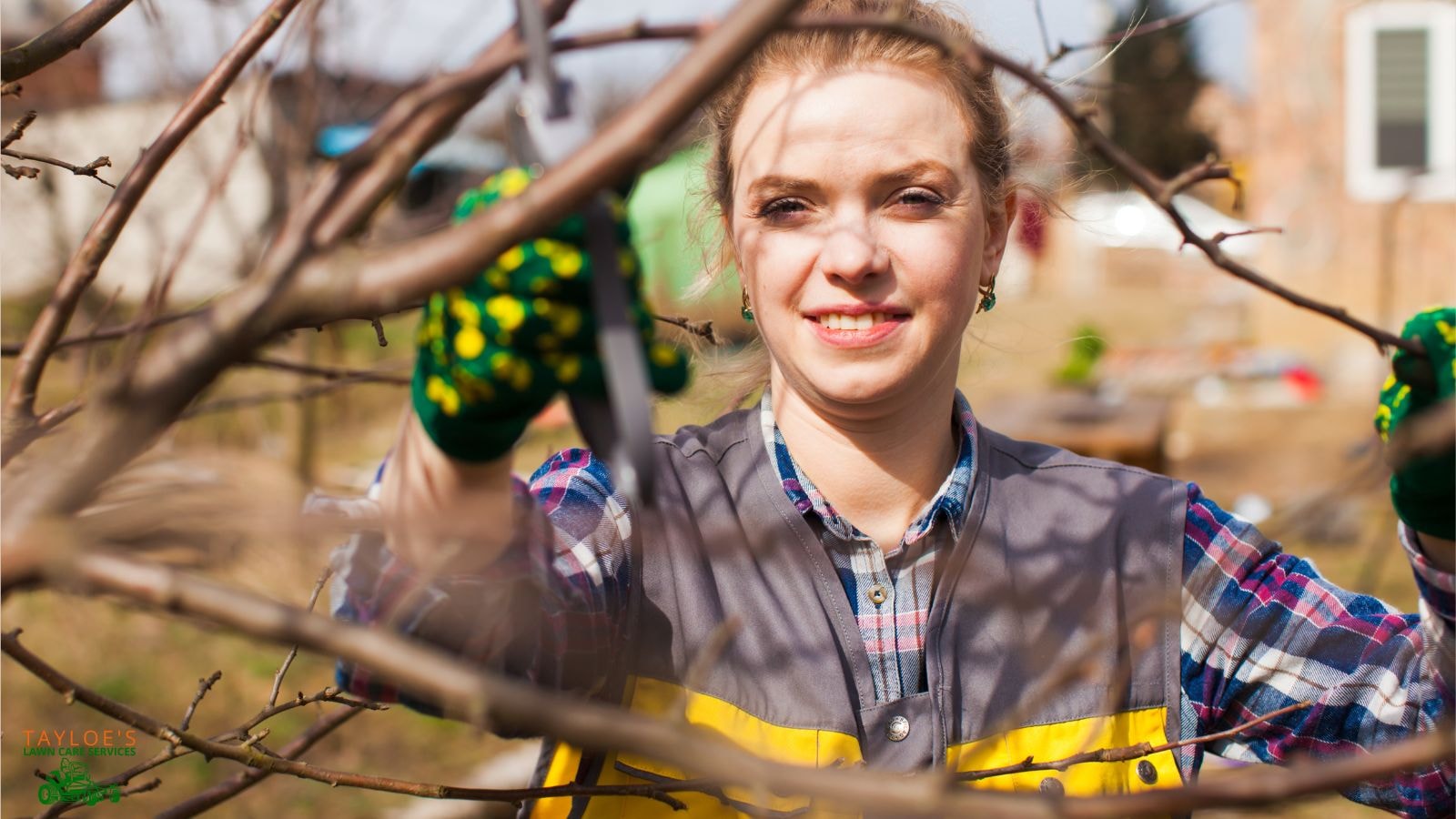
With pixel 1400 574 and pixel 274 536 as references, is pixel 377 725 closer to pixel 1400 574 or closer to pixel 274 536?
pixel 274 536

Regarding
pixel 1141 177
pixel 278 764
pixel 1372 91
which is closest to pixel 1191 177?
pixel 1141 177

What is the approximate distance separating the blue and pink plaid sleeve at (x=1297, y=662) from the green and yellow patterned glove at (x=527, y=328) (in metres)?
0.96

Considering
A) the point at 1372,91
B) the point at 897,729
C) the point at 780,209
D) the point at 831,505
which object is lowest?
the point at 897,729

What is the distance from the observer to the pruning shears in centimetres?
68

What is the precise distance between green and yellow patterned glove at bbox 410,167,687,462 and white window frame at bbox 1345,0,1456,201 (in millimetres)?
9077

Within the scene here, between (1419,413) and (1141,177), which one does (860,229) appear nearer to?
(1141,177)

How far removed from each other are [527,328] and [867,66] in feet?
2.55

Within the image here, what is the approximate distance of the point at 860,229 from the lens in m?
1.34

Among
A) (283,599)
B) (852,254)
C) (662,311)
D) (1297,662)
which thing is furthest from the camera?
(662,311)

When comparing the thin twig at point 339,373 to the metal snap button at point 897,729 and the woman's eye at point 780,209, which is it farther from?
the metal snap button at point 897,729

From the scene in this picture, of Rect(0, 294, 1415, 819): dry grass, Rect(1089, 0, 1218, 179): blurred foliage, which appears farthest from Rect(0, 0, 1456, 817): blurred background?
Rect(1089, 0, 1218, 179): blurred foliage

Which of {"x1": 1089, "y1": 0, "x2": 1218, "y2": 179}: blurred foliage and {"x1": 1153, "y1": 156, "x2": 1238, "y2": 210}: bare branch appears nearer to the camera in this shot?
{"x1": 1153, "y1": 156, "x2": 1238, "y2": 210}: bare branch

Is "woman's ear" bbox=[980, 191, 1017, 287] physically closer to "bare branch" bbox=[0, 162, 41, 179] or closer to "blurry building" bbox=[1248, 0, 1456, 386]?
"bare branch" bbox=[0, 162, 41, 179]

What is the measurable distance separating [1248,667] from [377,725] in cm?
293
